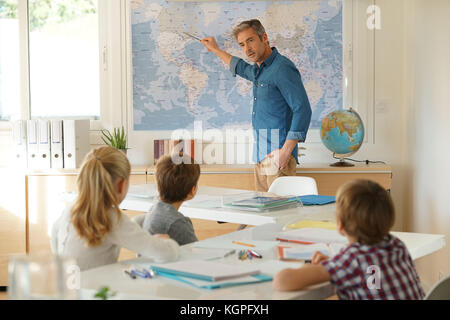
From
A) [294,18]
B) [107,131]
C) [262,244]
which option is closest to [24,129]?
[107,131]

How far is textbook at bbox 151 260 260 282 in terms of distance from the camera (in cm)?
161

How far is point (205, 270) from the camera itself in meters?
1.66

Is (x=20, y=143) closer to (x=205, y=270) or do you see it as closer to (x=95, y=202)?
(x=95, y=202)

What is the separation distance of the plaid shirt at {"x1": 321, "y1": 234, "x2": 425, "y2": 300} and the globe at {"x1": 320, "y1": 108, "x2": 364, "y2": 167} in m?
2.61

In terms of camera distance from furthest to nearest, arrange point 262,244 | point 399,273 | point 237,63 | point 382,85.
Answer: point 382,85
point 237,63
point 262,244
point 399,273

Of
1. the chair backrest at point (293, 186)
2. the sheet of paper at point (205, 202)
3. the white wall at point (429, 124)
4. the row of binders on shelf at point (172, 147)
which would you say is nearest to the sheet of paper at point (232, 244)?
the sheet of paper at point (205, 202)

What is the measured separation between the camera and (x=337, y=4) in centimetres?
452

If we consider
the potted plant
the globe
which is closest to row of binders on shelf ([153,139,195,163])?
the potted plant

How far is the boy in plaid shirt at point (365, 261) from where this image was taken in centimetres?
154

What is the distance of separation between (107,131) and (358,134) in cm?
180

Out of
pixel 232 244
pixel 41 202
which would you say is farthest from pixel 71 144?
pixel 232 244

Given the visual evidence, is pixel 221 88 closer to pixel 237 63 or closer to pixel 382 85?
pixel 237 63

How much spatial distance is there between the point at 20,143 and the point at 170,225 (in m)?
2.48

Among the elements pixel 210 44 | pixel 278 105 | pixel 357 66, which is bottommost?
pixel 278 105
